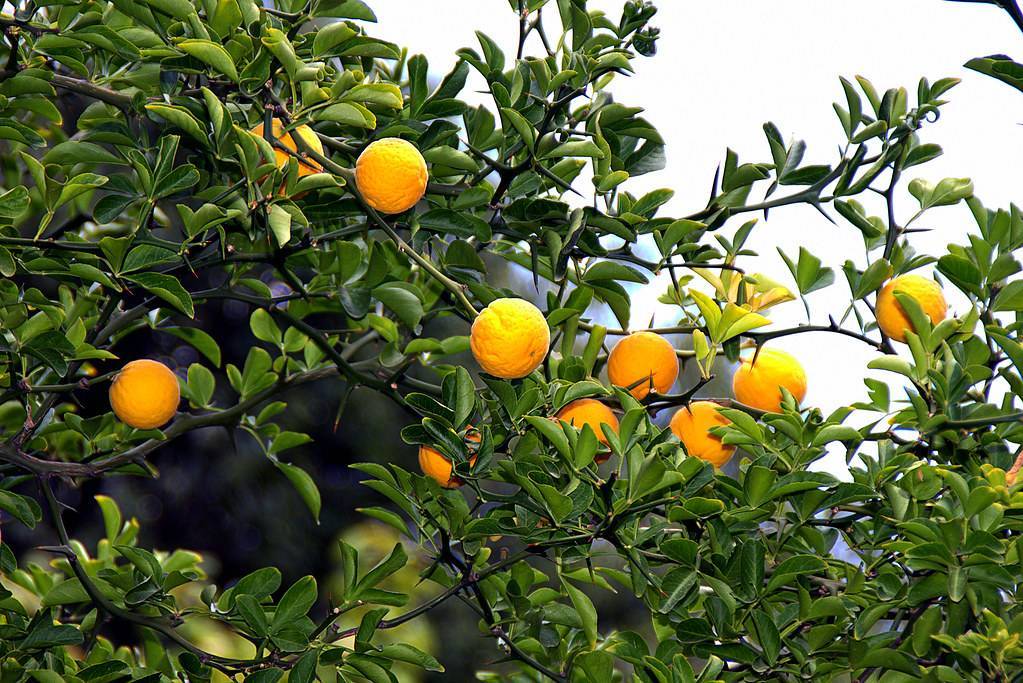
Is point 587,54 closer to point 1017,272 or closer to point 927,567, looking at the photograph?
point 1017,272

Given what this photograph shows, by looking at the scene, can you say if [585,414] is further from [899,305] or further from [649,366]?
[899,305]

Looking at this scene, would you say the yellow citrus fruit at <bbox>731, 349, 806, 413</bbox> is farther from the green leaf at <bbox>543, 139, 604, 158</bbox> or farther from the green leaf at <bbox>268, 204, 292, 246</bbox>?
the green leaf at <bbox>268, 204, 292, 246</bbox>

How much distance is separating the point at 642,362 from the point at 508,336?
0.22 m

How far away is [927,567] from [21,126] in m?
1.08

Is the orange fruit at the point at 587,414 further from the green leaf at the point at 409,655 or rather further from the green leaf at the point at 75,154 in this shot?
the green leaf at the point at 75,154

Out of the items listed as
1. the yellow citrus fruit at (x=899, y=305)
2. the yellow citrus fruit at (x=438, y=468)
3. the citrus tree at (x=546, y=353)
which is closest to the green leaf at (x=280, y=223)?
the citrus tree at (x=546, y=353)

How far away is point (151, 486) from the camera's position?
4.89 meters

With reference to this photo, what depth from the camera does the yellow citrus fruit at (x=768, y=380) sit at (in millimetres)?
1167

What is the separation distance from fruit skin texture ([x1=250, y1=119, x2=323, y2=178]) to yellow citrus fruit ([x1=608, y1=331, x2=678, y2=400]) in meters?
0.41

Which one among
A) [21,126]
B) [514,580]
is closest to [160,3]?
[21,126]

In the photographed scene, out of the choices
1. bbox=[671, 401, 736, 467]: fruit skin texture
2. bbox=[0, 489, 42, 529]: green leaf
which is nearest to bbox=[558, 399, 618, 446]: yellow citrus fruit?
bbox=[671, 401, 736, 467]: fruit skin texture

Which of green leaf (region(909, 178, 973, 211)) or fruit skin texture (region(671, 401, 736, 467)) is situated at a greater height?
green leaf (region(909, 178, 973, 211))

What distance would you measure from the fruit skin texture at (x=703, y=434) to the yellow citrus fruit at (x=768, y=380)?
0.06m

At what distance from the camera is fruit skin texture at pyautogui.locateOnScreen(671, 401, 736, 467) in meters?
1.13
